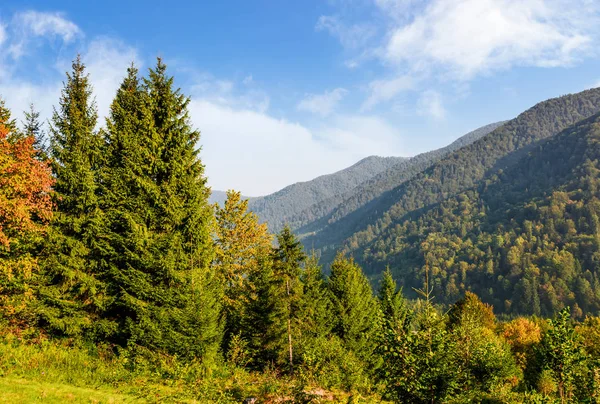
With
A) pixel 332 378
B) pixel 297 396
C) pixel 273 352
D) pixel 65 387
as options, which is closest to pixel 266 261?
pixel 273 352

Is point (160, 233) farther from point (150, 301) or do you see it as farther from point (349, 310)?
point (349, 310)

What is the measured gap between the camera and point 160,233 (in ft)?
64.8

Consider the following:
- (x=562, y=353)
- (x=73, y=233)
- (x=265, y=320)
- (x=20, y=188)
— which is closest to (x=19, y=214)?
(x=20, y=188)

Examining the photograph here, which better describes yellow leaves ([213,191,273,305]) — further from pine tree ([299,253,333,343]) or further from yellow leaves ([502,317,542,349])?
yellow leaves ([502,317,542,349])

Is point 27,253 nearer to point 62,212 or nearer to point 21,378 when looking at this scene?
point 62,212

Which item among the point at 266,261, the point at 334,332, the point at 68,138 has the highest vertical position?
the point at 68,138

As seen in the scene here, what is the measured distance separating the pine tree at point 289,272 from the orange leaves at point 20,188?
47.9 feet

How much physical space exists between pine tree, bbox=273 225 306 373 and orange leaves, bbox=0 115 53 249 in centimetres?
1461

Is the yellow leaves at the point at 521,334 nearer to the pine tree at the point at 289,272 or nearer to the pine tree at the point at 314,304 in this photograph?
the pine tree at the point at 314,304

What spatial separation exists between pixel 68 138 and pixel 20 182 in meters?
6.38

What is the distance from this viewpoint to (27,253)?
1859 centimetres

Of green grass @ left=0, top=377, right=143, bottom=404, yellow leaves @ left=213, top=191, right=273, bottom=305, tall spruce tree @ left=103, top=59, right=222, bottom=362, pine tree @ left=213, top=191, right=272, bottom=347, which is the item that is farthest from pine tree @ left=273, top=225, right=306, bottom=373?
green grass @ left=0, top=377, right=143, bottom=404

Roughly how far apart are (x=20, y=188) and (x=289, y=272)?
16820mm

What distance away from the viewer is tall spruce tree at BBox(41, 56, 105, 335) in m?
18.9
